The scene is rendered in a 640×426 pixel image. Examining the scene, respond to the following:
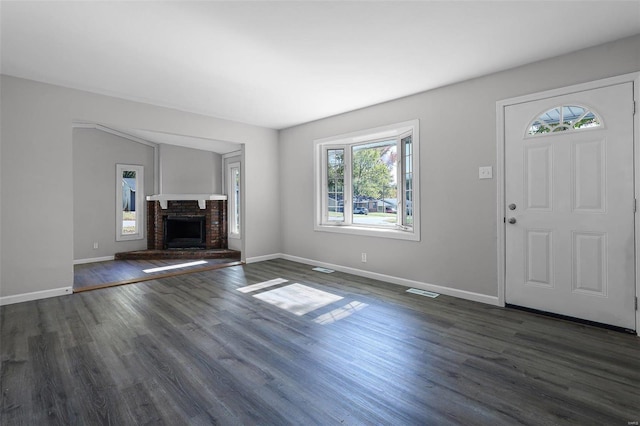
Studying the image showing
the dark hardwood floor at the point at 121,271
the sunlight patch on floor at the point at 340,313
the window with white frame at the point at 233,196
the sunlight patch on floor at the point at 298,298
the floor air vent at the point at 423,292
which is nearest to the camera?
the sunlight patch on floor at the point at 340,313

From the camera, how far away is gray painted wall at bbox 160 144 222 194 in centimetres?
707

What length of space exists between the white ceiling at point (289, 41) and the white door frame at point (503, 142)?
35cm

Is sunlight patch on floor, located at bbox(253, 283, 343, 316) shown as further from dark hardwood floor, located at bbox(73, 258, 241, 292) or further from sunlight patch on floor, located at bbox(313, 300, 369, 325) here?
dark hardwood floor, located at bbox(73, 258, 241, 292)

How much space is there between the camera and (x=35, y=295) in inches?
142

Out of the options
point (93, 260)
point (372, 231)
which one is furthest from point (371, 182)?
point (93, 260)

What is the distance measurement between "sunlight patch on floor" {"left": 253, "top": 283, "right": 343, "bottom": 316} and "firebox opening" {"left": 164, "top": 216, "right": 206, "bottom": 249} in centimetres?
402

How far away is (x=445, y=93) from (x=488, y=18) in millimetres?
1380

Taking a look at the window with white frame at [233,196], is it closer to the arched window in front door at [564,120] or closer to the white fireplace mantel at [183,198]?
the white fireplace mantel at [183,198]

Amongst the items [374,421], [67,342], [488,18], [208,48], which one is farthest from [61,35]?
[374,421]

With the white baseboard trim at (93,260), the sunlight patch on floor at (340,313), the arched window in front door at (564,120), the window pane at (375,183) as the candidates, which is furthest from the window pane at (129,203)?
the arched window in front door at (564,120)

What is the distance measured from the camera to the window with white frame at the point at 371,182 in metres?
4.25

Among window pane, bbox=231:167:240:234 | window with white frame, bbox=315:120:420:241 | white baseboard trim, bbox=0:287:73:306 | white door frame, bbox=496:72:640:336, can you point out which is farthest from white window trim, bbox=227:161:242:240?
white door frame, bbox=496:72:640:336

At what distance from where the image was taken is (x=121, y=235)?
6617 mm

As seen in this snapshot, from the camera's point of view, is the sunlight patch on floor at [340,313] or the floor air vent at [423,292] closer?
the sunlight patch on floor at [340,313]
